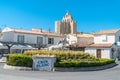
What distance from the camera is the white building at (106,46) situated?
49.7m

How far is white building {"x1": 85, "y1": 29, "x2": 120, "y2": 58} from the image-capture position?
49688 millimetres

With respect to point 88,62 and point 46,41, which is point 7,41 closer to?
point 46,41

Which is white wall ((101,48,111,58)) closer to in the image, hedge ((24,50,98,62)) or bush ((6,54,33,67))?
hedge ((24,50,98,62))

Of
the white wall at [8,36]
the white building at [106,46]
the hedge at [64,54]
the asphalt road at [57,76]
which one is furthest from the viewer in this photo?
the white wall at [8,36]

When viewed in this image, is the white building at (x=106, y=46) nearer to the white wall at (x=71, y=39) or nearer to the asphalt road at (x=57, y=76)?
the white wall at (x=71, y=39)

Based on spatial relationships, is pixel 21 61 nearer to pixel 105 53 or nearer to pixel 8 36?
pixel 105 53

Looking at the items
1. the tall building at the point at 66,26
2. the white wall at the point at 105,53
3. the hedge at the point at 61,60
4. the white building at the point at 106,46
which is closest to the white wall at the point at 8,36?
the white building at the point at 106,46

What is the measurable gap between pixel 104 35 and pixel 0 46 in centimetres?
2076

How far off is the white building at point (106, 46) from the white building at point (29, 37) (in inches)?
534

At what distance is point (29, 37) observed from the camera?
60625 mm

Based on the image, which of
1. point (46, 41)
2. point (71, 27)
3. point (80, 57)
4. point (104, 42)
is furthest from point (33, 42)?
point (71, 27)

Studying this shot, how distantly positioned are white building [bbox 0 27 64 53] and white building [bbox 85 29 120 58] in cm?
1356

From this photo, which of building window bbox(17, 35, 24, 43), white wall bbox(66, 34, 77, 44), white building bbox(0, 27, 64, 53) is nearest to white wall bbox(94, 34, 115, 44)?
white wall bbox(66, 34, 77, 44)

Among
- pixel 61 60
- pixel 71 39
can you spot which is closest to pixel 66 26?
pixel 71 39
